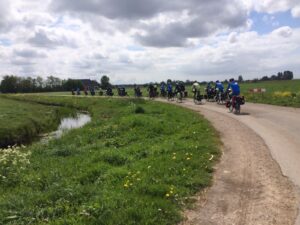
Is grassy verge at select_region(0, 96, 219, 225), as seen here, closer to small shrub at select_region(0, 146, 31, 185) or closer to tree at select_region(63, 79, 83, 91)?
small shrub at select_region(0, 146, 31, 185)

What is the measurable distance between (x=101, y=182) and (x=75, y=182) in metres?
0.68

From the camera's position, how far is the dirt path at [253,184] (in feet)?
22.9

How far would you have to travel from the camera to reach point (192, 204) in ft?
25.3

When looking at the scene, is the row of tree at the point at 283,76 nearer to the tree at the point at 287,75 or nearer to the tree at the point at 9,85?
the tree at the point at 287,75

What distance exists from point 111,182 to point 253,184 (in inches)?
123

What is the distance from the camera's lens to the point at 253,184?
8750mm

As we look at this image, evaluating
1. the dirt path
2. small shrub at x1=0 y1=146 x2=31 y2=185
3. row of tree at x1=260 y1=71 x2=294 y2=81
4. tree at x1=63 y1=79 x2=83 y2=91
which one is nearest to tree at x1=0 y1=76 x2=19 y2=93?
tree at x1=63 y1=79 x2=83 y2=91

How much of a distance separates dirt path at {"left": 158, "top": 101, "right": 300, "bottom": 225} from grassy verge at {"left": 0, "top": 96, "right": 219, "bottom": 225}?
0.39 metres

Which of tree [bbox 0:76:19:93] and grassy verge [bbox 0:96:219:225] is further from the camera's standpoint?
tree [bbox 0:76:19:93]

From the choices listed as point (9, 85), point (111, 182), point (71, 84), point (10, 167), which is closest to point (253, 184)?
point (111, 182)

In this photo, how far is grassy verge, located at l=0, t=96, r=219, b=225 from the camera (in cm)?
730

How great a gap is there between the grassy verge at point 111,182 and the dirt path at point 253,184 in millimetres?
388

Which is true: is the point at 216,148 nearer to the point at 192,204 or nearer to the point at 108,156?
the point at 108,156

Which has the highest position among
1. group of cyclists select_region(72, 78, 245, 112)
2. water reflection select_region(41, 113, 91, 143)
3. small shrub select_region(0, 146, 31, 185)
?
group of cyclists select_region(72, 78, 245, 112)
